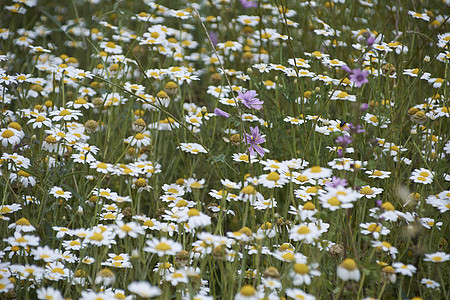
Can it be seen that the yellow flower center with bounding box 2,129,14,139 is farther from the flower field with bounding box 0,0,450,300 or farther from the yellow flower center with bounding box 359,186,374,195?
the yellow flower center with bounding box 359,186,374,195

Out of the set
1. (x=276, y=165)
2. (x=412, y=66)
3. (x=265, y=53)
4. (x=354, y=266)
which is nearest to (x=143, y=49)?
(x=265, y=53)

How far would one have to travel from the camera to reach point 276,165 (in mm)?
1728

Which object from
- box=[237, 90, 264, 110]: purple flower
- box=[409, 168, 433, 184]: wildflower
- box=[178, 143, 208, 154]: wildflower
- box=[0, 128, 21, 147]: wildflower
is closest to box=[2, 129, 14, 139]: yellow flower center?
box=[0, 128, 21, 147]: wildflower

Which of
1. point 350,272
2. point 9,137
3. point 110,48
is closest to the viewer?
point 350,272

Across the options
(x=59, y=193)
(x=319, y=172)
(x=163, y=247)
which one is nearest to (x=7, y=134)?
(x=59, y=193)

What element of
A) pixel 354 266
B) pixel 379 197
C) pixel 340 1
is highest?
pixel 340 1

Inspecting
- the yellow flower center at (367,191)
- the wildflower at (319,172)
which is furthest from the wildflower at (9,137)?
the yellow flower center at (367,191)

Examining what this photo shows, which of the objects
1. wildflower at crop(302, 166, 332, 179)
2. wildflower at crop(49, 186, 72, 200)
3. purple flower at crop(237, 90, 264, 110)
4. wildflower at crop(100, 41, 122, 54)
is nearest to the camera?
wildflower at crop(302, 166, 332, 179)

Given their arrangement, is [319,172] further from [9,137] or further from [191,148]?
[9,137]

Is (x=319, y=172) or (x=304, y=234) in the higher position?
(x=319, y=172)

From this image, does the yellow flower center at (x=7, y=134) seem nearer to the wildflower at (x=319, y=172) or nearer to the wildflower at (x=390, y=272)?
the wildflower at (x=319, y=172)

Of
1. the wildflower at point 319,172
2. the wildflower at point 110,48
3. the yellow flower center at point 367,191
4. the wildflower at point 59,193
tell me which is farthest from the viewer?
the wildflower at point 110,48

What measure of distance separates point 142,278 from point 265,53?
1.78 meters

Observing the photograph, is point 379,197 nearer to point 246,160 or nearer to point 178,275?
point 246,160
